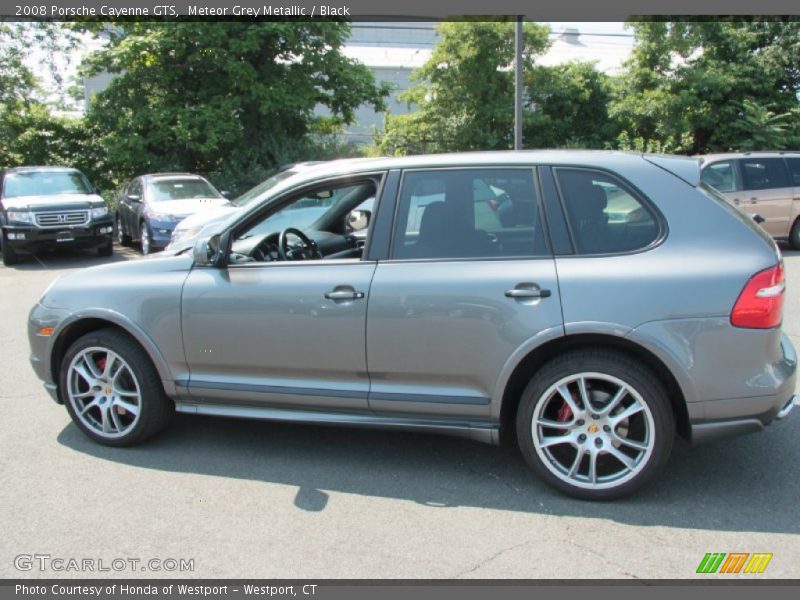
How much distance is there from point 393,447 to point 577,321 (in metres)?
1.54

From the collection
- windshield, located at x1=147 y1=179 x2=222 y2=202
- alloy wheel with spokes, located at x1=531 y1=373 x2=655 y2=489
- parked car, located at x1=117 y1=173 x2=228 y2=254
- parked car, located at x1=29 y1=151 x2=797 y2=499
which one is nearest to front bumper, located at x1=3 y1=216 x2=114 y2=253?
parked car, located at x1=117 y1=173 x2=228 y2=254

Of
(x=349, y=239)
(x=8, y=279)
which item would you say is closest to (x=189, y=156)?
(x=8, y=279)

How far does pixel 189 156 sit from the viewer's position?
20.6 m

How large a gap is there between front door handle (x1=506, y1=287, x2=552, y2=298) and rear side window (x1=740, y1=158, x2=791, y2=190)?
10.5 m

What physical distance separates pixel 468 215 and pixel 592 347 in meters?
0.96

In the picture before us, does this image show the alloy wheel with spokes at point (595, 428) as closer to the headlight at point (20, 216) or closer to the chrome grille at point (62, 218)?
the chrome grille at point (62, 218)

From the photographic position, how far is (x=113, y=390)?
4.54m

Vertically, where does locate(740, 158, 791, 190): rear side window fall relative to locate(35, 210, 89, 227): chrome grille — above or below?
above

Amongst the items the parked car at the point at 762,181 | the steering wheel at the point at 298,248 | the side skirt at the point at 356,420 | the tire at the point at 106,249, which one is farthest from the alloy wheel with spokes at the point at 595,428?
the tire at the point at 106,249

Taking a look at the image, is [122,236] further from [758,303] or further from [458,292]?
[758,303]

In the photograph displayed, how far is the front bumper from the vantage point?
1325cm

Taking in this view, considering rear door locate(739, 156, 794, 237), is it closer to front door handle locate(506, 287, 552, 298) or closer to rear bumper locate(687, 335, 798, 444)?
Result: rear bumper locate(687, 335, 798, 444)

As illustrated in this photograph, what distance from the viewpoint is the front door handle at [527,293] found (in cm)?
366

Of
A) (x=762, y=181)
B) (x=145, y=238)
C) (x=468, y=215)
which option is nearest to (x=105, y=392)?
(x=468, y=215)
